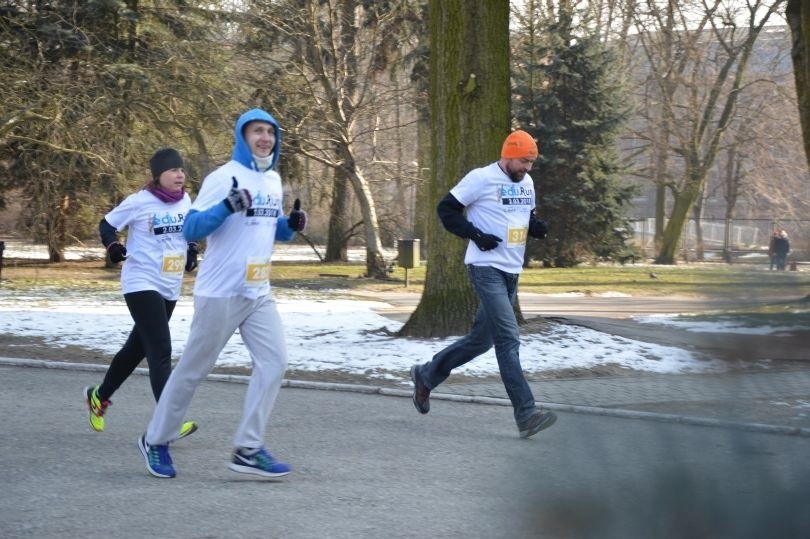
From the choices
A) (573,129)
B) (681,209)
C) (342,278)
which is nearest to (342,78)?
(342,278)

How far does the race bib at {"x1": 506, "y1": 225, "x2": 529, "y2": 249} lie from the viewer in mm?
7566

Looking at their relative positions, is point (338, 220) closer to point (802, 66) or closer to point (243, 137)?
point (802, 66)

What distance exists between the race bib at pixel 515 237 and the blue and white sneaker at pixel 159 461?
277 cm

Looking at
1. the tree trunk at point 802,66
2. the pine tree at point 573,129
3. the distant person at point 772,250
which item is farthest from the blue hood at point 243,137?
the pine tree at point 573,129

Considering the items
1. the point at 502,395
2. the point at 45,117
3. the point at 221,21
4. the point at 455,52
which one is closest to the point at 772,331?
the point at 502,395

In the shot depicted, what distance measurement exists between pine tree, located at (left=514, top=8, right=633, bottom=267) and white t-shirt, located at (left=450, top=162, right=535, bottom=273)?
2682cm

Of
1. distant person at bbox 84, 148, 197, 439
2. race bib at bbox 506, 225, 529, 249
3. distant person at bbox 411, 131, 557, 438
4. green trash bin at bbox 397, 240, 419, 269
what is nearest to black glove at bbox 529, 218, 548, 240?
distant person at bbox 411, 131, 557, 438

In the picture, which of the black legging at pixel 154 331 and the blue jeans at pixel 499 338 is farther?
the blue jeans at pixel 499 338

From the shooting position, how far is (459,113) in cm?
1152

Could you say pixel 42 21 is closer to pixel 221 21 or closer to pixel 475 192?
pixel 221 21

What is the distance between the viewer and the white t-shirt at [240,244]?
19.2ft

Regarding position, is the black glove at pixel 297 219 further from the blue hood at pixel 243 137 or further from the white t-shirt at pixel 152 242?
the white t-shirt at pixel 152 242

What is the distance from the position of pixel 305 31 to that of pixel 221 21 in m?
2.01

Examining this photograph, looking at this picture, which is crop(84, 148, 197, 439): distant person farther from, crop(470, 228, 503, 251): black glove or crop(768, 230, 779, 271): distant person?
crop(768, 230, 779, 271): distant person
